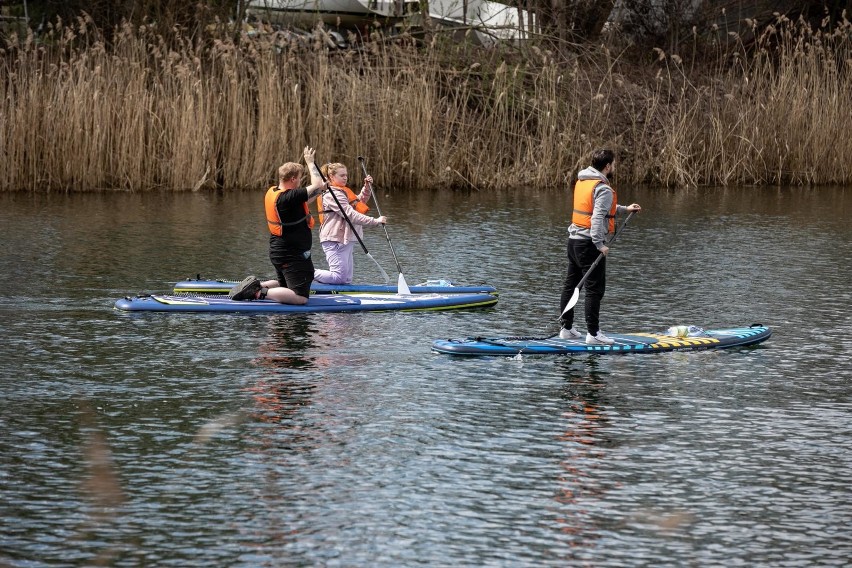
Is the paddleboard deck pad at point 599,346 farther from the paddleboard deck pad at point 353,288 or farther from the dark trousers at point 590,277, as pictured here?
the paddleboard deck pad at point 353,288

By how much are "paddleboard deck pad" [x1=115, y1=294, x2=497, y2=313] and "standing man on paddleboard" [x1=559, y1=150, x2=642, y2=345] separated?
1823 millimetres

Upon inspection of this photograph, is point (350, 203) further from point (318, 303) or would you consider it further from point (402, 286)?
point (318, 303)

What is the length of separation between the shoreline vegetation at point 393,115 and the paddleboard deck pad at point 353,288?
857 centimetres

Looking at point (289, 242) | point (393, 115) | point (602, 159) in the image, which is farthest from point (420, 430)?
point (393, 115)

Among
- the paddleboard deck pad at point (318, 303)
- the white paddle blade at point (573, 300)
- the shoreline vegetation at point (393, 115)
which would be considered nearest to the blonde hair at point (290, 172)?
the paddleboard deck pad at point (318, 303)

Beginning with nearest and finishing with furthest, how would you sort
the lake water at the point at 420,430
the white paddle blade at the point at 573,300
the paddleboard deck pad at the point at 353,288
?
the lake water at the point at 420,430
the white paddle blade at the point at 573,300
the paddleboard deck pad at the point at 353,288

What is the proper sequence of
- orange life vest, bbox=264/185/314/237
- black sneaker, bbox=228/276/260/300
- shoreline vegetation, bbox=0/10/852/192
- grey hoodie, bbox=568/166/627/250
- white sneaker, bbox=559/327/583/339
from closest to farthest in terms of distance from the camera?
grey hoodie, bbox=568/166/627/250, white sneaker, bbox=559/327/583/339, black sneaker, bbox=228/276/260/300, orange life vest, bbox=264/185/314/237, shoreline vegetation, bbox=0/10/852/192

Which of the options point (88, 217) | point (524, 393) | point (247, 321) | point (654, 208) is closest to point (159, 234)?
point (88, 217)

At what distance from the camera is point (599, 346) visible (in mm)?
9125

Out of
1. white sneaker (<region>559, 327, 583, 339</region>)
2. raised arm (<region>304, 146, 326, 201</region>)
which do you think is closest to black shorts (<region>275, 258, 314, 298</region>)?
raised arm (<region>304, 146, 326, 201</region>)

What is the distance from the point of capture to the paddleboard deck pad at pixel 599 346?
9047 mm

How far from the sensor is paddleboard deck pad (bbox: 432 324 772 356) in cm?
905

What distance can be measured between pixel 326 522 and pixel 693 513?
1.54m

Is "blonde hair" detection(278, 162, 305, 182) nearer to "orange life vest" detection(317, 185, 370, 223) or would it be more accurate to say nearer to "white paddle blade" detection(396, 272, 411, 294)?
"orange life vest" detection(317, 185, 370, 223)
